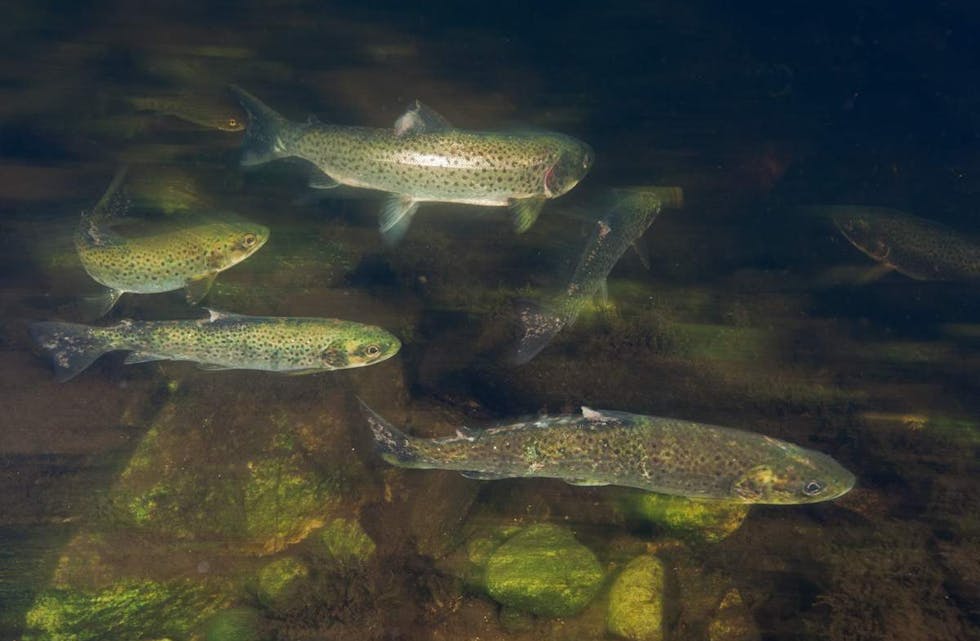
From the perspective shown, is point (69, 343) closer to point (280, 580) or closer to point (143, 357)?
point (143, 357)

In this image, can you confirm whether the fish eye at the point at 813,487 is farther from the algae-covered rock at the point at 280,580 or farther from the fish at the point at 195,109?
the fish at the point at 195,109

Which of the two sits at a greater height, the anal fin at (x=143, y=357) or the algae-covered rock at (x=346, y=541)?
the anal fin at (x=143, y=357)

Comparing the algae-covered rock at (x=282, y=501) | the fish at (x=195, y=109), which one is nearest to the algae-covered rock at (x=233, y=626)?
the algae-covered rock at (x=282, y=501)

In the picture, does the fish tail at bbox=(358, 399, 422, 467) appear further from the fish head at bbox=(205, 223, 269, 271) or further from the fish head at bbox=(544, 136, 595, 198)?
the fish head at bbox=(544, 136, 595, 198)

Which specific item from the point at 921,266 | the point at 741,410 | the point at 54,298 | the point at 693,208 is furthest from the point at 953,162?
the point at 54,298

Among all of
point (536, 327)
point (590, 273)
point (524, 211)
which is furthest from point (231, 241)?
point (590, 273)

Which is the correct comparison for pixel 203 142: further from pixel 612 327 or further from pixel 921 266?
pixel 921 266
